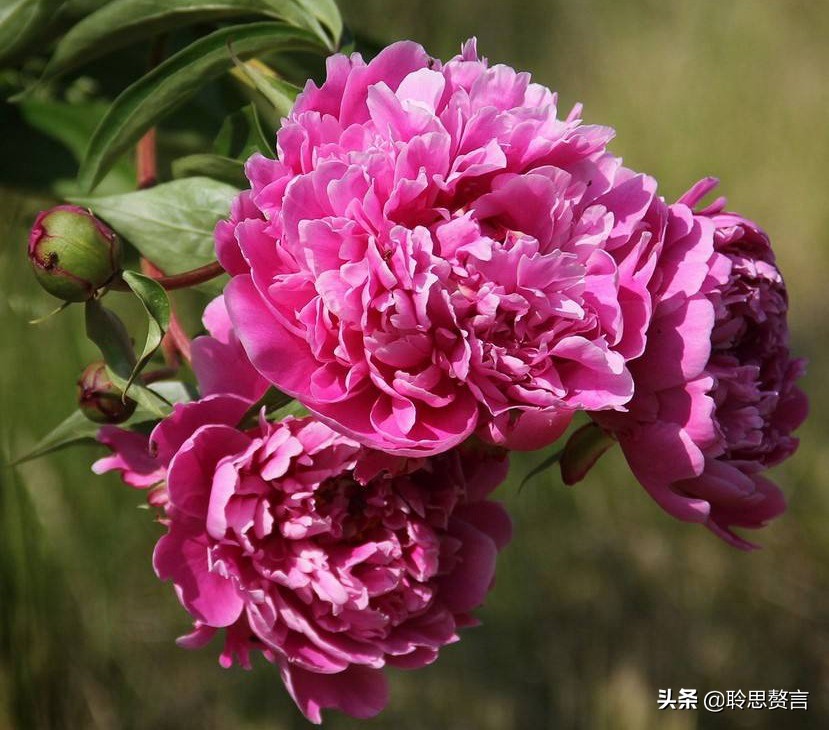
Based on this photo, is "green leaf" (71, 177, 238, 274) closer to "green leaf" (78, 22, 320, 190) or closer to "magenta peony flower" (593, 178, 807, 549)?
"green leaf" (78, 22, 320, 190)

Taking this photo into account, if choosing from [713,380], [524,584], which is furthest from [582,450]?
[524,584]

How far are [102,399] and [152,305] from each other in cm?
6

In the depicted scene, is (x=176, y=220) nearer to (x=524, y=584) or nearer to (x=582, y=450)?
(x=582, y=450)

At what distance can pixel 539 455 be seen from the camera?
4.61 ft

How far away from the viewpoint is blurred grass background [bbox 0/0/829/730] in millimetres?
909

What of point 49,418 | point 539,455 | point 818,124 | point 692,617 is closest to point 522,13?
point 818,124

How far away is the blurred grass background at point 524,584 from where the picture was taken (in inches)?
35.8

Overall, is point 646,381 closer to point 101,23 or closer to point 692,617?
point 101,23

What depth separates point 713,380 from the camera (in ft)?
1.18

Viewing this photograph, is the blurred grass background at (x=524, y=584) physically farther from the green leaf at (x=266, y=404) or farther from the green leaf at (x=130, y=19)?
the green leaf at (x=266, y=404)

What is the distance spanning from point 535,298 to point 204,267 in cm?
14

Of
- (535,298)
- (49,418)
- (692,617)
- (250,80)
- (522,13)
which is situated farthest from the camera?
(522,13)

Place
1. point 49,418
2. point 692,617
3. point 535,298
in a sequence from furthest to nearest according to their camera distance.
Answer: point 692,617
point 49,418
point 535,298

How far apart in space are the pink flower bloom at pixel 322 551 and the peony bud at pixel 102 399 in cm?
5
